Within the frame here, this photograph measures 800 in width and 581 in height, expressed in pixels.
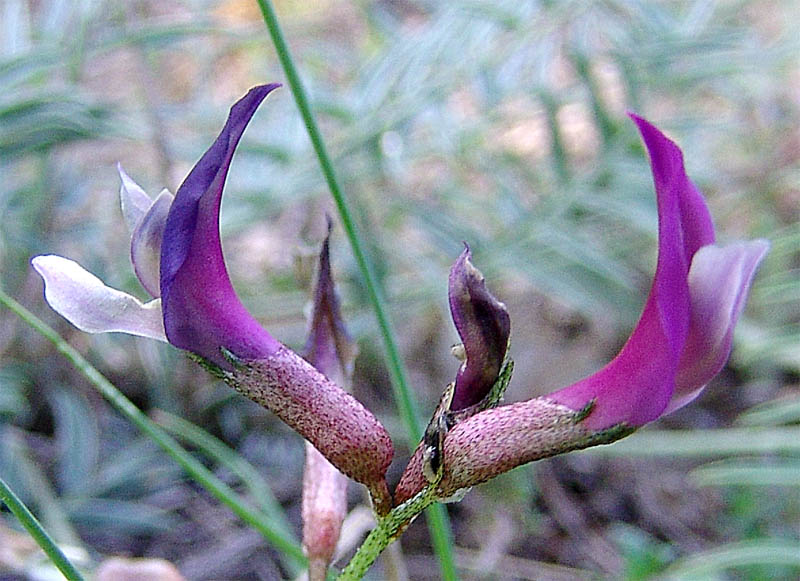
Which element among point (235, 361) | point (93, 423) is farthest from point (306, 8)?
point (235, 361)

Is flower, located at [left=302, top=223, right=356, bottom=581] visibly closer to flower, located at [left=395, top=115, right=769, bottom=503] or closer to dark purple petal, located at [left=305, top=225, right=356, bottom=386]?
dark purple petal, located at [left=305, top=225, right=356, bottom=386]

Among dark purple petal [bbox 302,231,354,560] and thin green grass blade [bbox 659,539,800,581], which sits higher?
dark purple petal [bbox 302,231,354,560]

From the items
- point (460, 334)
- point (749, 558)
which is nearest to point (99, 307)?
point (460, 334)

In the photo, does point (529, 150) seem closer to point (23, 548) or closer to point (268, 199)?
point (268, 199)

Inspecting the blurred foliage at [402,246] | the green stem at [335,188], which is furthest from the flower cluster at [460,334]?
the blurred foliage at [402,246]

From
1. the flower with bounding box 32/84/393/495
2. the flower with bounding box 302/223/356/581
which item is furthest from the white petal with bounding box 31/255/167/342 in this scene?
the flower with bounding box 302/223/356/581

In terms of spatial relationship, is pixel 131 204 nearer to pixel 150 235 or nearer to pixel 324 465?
pixel 150 235

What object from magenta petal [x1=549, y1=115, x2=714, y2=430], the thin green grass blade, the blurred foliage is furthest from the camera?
Result: the blurred foliage
